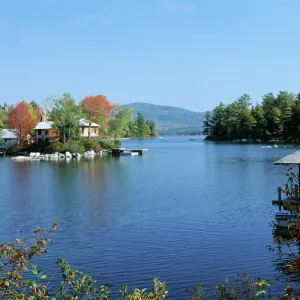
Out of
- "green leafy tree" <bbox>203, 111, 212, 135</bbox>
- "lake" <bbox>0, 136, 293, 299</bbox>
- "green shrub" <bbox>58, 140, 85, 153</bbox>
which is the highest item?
"green leafy tree" <bbox>203, 111, 212, 135</bbox>

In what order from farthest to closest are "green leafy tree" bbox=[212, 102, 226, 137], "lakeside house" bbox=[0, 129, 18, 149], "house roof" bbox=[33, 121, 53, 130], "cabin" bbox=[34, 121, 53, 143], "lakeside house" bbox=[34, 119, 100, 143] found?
"green leafy tree" bbox=[212, 102, 226, 137]
"lakeside house" bbox=[0, 129, 18, 149]
"house roof" bbox=[33, 121, 53, 130]
"cabin" bbox=[34, 121, 53, 143]
"lakeside house" bbox=[34, 119, 100, 143]

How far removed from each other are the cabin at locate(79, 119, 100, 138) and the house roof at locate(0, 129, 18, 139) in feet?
45.7

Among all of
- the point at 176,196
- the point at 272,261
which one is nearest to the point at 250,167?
the point at 176,196

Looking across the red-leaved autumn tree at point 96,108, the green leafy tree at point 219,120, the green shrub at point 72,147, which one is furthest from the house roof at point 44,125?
the green leafy tree at point 219,120

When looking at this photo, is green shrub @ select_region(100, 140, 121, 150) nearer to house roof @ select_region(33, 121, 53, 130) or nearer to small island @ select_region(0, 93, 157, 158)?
small island @ select_region(0, 93, 157, 158)

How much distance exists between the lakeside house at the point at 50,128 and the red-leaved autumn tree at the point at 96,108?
239cm

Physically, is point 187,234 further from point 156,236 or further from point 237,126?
point 237,126

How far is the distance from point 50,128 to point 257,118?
68.1 metres

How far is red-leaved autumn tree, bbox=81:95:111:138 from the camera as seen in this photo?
3775 inches

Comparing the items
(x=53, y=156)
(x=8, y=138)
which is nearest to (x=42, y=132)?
(x=8, y=138)

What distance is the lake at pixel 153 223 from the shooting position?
17.7m

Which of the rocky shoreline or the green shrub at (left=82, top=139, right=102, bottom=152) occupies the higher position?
the green shrub at (left=82, top=139, right=102, bottom=152)

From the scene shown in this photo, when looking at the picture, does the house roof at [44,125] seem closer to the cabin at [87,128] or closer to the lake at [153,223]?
the cabin at [87,128]

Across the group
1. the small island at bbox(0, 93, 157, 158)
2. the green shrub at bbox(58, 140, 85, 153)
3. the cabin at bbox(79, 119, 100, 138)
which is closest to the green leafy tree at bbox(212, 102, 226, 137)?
the small island at bbox(0, 93, 157, 158)
